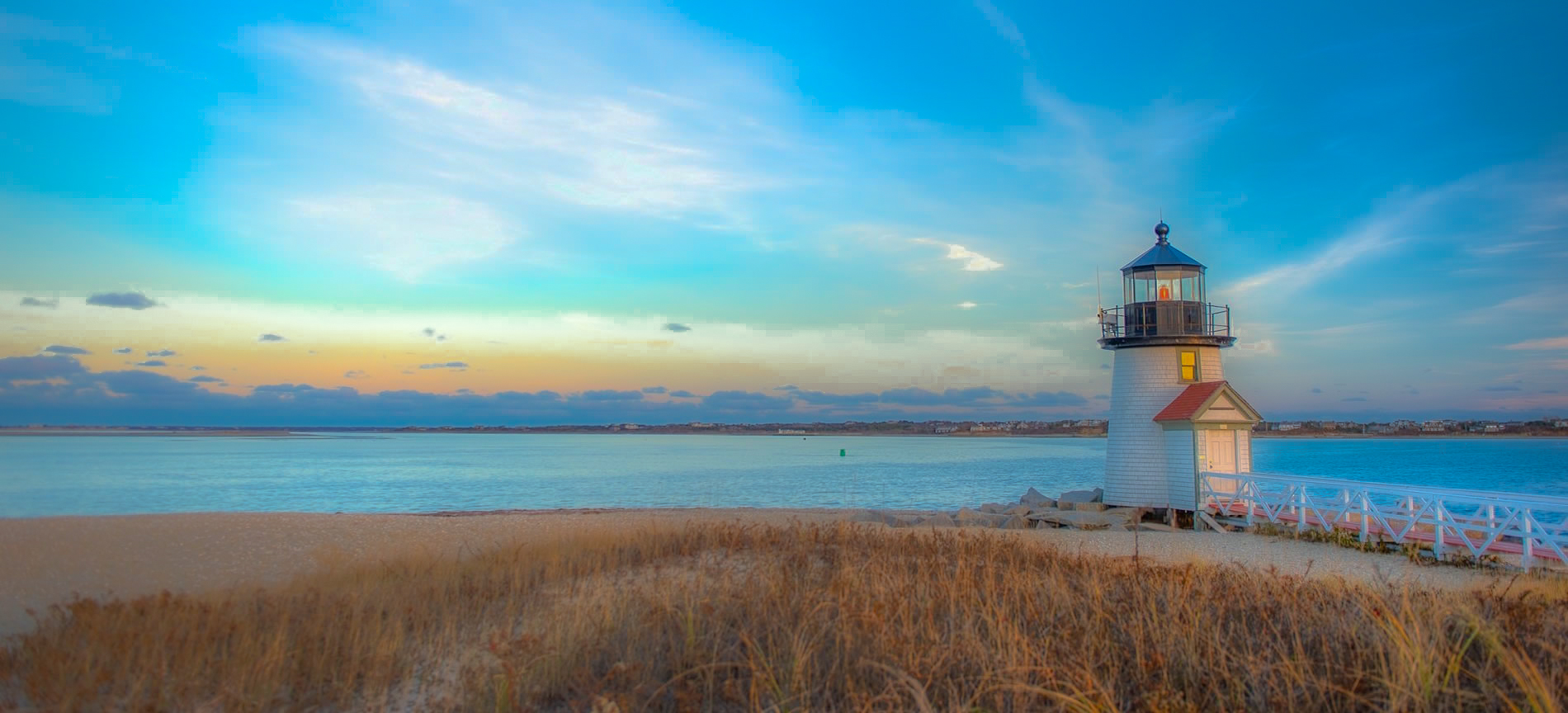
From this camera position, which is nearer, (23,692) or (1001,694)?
(1001,694)

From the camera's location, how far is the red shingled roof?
68.6ft

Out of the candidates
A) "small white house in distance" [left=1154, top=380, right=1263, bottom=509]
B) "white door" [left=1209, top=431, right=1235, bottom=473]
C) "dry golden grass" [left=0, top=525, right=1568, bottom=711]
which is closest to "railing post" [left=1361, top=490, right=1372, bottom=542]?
"small white house in distance" [left=1154, top=380, right=1263, bottom=509]

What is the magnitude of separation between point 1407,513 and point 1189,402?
5.34 meters

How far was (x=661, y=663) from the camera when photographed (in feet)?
18.7

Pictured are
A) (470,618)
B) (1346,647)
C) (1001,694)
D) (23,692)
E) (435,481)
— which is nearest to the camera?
(1001,694)

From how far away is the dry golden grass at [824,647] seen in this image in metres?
4.83

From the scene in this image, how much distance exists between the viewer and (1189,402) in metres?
21.2

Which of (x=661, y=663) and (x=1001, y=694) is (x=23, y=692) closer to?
(x=661, y=663)

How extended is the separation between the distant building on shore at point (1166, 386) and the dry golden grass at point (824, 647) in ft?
45.2

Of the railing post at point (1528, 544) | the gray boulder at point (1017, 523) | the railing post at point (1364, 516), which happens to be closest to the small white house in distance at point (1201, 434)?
the gray boulder at point (1017, 523)

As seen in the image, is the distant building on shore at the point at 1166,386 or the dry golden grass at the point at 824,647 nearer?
the dry golden grass at the point at 824,647

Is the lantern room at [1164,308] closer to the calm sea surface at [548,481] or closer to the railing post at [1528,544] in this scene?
the railing post at [1528,544]

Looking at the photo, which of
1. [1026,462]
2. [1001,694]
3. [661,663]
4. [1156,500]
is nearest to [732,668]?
[661,663]

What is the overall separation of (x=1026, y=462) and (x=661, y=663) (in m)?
78.5
